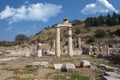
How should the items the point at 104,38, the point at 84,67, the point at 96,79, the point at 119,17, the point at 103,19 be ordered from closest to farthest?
the point at 96,79, the point at 84,67, the point at 104,38, the point at 119,17, the point at 103,19

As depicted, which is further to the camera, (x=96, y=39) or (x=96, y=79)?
(x=96, y=39)

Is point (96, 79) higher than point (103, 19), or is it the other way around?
point (103, 19)

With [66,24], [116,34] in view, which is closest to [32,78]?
[66,24]

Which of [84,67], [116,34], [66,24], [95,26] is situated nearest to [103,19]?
[95,26]

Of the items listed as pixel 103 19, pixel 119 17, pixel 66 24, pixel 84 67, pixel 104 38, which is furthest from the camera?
pixel 103 19

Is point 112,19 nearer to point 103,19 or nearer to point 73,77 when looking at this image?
point 103,19

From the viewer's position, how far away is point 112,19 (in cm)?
11419

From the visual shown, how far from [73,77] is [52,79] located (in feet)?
3.85

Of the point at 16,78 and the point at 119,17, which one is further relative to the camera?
the point at 119,17

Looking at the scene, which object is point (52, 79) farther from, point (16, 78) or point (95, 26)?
point (95, 26)

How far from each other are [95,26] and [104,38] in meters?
36.2

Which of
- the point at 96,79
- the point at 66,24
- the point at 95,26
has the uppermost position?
the point at 95,26

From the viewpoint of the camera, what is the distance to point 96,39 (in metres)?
84.0

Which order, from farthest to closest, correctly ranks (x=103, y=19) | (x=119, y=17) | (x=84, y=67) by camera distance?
(x=103, y=19), (x=119, y=17), (x=84, y=67)
